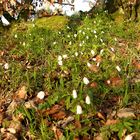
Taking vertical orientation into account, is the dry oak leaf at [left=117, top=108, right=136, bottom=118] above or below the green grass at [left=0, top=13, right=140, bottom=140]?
below

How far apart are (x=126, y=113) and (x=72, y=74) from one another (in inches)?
54.4

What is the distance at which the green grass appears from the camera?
137 inches

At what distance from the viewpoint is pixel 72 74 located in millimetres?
4730

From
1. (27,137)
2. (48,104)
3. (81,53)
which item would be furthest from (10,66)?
(27,137)

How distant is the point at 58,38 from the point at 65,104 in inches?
168

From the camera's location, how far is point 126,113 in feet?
11.5

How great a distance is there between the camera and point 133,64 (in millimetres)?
5312

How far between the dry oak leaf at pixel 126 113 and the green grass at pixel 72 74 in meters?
0.09

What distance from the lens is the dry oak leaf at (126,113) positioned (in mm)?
3432

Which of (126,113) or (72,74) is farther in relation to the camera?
(72,74)

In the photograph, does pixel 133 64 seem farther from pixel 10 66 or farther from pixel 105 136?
pixel 105 136

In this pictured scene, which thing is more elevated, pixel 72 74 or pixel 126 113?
pixel 72 74

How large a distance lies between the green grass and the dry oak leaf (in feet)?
0.28

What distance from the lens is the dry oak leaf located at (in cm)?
343
